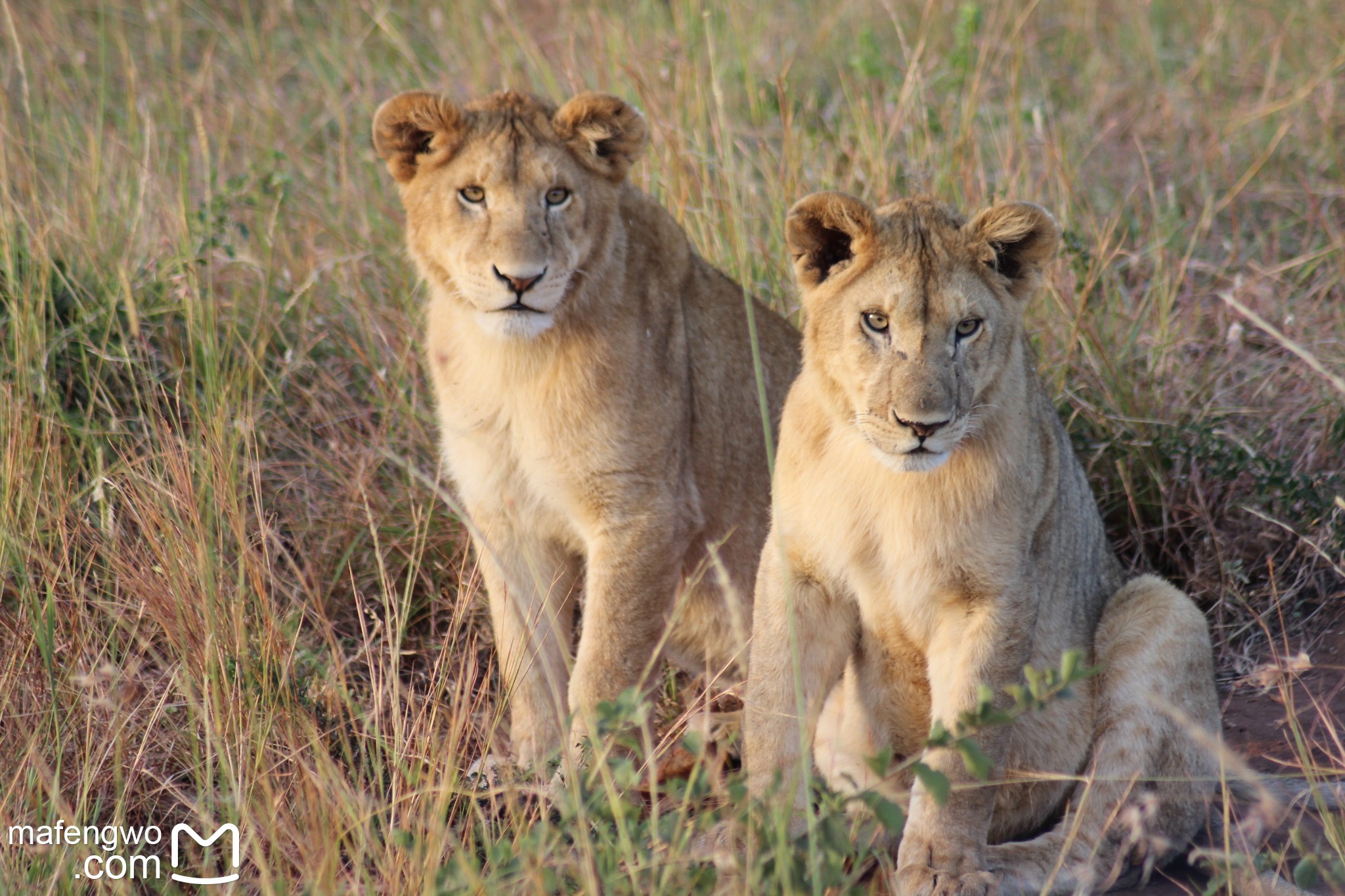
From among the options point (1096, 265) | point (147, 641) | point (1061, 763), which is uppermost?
point (1096, 265)

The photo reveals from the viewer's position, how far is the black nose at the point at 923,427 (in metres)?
2.93

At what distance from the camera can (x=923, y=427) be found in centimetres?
294

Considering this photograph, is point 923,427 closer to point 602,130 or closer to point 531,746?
point 602,130

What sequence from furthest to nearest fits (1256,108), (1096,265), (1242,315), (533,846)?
(1256,108) → (1242,315) → (1096,265) → (533,846)

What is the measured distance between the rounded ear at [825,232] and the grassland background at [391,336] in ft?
3.92

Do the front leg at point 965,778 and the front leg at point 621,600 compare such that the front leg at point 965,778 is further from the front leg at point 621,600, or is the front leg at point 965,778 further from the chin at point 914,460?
the front leg at point 621,600

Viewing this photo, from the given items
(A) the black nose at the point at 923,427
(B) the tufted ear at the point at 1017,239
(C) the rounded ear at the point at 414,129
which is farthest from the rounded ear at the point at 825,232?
(C) the rounded ear at the point at 414,129

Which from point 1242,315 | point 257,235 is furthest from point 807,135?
point 257,235

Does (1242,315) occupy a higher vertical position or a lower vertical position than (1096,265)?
lower

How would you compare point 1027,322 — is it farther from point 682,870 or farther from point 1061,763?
point 682,870

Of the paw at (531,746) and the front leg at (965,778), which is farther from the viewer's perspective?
the paw at (531,746)

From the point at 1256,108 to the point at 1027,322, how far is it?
237 centimetres

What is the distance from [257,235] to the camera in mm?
5637

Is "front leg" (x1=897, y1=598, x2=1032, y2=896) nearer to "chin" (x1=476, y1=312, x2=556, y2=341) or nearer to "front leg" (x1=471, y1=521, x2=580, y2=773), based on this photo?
"front leg" (x1=471, y1=521, x2=580, y2=773)
